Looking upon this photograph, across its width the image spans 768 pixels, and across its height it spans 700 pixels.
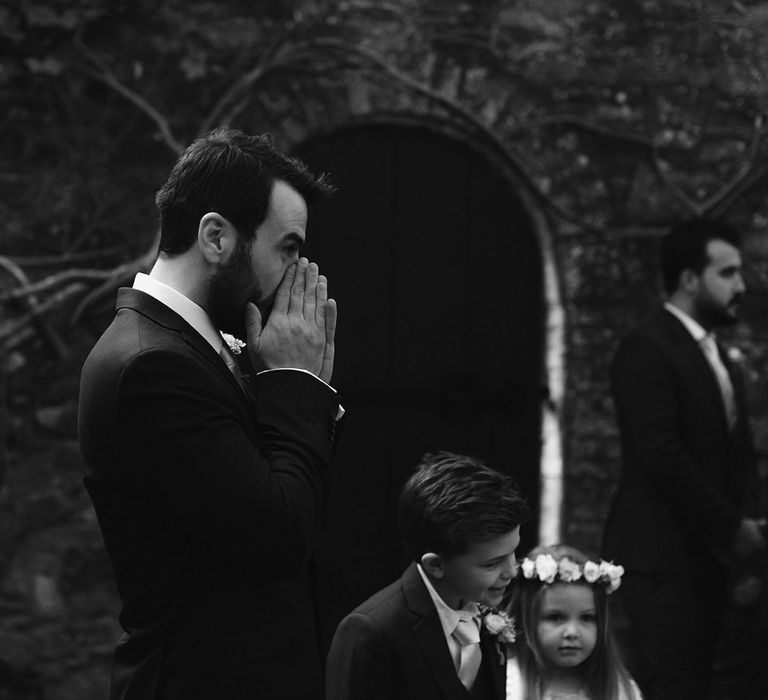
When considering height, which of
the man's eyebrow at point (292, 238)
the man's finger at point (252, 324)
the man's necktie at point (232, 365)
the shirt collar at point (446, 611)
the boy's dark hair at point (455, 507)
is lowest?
the shirt collar at point (446, 611)

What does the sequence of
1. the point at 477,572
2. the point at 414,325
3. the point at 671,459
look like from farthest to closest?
the point at 414,325
the point at 671,459
the point at 477,572

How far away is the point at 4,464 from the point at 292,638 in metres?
2.74

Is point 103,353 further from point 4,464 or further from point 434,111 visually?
point 434,111

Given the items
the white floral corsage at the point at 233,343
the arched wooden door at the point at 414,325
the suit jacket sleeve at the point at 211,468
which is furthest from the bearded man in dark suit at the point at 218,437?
the arched wooden door at the point at 414,325

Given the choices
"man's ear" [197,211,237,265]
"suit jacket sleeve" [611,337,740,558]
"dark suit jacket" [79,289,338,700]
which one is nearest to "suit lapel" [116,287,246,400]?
"dark suit jacket" [79,289,338,700]

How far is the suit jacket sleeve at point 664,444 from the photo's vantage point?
402 centimetres

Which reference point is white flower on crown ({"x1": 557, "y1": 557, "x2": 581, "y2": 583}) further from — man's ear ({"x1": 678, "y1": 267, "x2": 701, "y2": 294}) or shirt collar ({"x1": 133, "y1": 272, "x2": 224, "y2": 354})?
shirt collar ({"x1": 133, "y1": 272, "x2": 224, "y2": 354})

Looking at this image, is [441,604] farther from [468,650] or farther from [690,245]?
[690,245]

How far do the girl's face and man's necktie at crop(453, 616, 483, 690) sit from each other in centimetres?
48

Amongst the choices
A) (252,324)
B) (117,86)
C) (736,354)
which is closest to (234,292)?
(252,324)

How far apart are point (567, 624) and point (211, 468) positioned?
173 centimetres

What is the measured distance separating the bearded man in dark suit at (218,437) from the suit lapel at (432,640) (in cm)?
74

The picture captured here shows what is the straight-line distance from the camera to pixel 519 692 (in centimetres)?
326

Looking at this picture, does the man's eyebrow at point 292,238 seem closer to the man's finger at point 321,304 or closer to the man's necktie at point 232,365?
the man's finger at point 321,304
